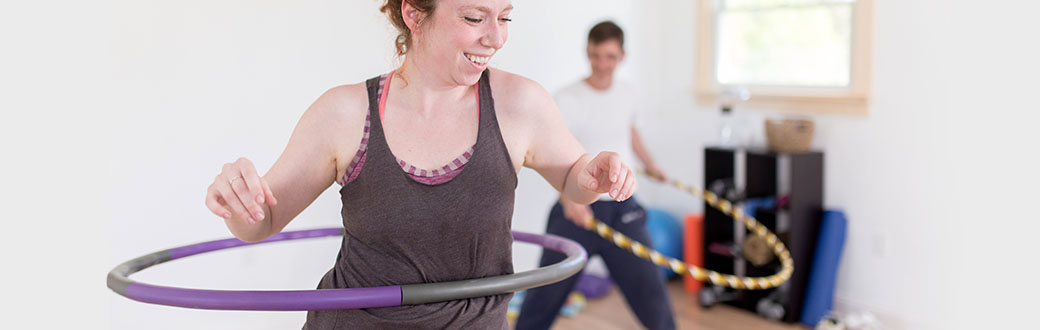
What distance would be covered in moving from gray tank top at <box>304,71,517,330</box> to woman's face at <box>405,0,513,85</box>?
11cm

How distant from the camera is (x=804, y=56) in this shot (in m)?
4.69

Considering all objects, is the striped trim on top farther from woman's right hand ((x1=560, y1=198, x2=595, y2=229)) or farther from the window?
the window

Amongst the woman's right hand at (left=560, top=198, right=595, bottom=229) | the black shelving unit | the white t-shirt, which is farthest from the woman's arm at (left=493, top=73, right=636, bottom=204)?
the black shelving unit

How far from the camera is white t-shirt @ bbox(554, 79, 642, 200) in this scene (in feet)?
12.5

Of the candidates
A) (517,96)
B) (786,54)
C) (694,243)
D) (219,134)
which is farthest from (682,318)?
(517,96)

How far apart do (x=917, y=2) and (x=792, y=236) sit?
1.23 meters

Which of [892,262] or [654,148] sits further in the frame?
[654,148]

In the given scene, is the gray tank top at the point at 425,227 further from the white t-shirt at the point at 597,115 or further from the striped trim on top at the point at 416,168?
the white t-shirt at the point at 597,115

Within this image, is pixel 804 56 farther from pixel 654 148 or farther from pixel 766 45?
pixel 654 148

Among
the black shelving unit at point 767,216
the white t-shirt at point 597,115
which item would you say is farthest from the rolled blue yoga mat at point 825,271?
the white t-shirt at point 597,115

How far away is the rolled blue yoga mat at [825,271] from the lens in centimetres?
445

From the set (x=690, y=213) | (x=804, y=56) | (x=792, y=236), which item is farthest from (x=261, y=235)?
(x=690, y=213)

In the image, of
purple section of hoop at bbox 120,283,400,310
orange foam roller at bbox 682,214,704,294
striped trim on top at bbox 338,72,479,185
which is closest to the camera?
purple section of hoop at bbox 120,283,400,310

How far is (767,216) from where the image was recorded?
4.66m
